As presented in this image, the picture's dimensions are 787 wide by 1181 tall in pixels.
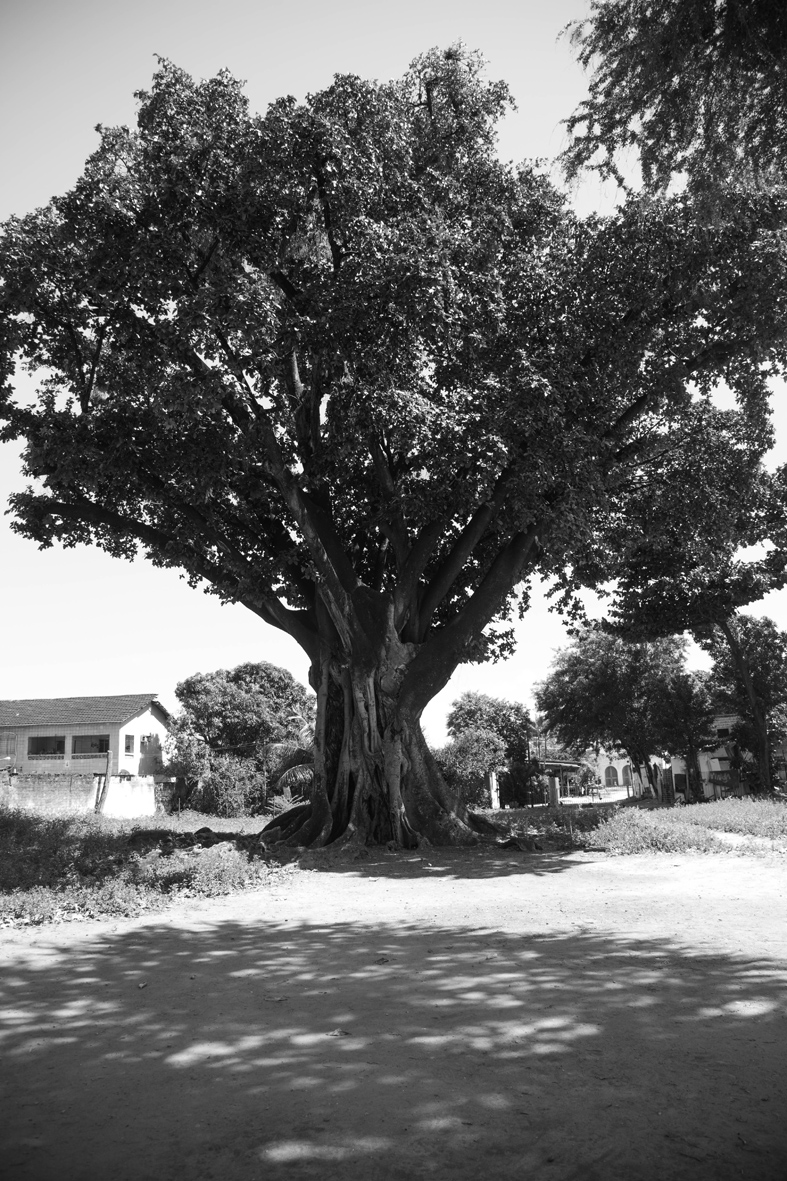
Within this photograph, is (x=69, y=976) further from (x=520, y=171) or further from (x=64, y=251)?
(x=520, y=171)

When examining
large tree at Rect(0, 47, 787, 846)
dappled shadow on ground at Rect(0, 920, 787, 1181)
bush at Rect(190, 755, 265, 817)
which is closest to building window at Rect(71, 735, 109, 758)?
bush at Rect(190, 755, 265, 817)

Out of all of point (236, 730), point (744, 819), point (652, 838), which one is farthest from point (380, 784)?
point (236, 730)

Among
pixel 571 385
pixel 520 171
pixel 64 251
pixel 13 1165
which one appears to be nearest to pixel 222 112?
pixel 64 251

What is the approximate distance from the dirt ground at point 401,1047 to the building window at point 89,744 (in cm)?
3944

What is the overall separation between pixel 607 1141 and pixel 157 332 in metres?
12.2

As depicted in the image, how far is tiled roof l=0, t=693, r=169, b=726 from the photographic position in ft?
148

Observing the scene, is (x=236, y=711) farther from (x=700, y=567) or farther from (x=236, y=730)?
(x=700, y=567)

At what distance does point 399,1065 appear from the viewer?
4129mm

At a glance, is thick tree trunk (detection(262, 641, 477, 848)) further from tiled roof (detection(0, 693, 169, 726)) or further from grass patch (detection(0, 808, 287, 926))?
tiled roof (detection(0, 693, 169, 726))

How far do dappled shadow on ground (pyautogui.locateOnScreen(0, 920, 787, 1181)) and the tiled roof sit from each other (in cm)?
4109

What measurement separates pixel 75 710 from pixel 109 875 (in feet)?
128

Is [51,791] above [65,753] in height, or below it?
below

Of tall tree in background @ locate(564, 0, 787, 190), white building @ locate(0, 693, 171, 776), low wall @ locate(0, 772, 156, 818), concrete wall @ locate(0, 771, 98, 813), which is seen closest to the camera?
tall tree in background @ locate(564, 0, 787, 190)

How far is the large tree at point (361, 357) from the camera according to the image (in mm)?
12750
